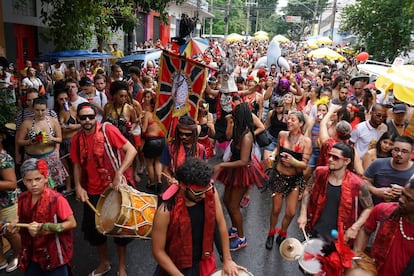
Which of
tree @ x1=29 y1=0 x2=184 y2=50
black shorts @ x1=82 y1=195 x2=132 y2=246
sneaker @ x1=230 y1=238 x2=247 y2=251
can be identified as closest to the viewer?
black shorts @ x1=82 y1=195 x2=132 y2=246

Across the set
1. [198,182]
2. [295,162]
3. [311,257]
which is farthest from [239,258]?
[198,182]

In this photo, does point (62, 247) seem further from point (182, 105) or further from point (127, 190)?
point (182, 105)

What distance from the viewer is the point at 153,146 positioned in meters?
6.33

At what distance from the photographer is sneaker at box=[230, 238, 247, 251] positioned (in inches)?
199

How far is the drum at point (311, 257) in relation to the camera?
298 cm

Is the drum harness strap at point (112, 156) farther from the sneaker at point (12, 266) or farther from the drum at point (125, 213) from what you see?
the sneaker at point (12, 266)

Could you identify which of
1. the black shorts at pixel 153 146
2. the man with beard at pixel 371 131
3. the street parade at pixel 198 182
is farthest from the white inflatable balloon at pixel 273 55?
the man with beard at pixel 371 131

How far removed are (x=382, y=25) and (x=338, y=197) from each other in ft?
41.8

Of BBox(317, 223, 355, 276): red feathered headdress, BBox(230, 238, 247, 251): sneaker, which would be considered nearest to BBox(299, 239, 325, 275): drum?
BBox(317, 223, 355, 276): red feathered headdress

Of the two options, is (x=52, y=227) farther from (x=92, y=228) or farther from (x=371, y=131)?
(x=371, y=131)

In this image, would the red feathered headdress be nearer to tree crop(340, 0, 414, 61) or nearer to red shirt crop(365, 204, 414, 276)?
red shirt crop(365, 204, 414, 276)

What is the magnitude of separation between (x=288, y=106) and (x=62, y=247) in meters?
5.41

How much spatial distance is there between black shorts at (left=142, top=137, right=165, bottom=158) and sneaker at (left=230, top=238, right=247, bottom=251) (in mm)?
2015

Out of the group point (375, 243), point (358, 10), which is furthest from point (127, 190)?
point (358, 10)
